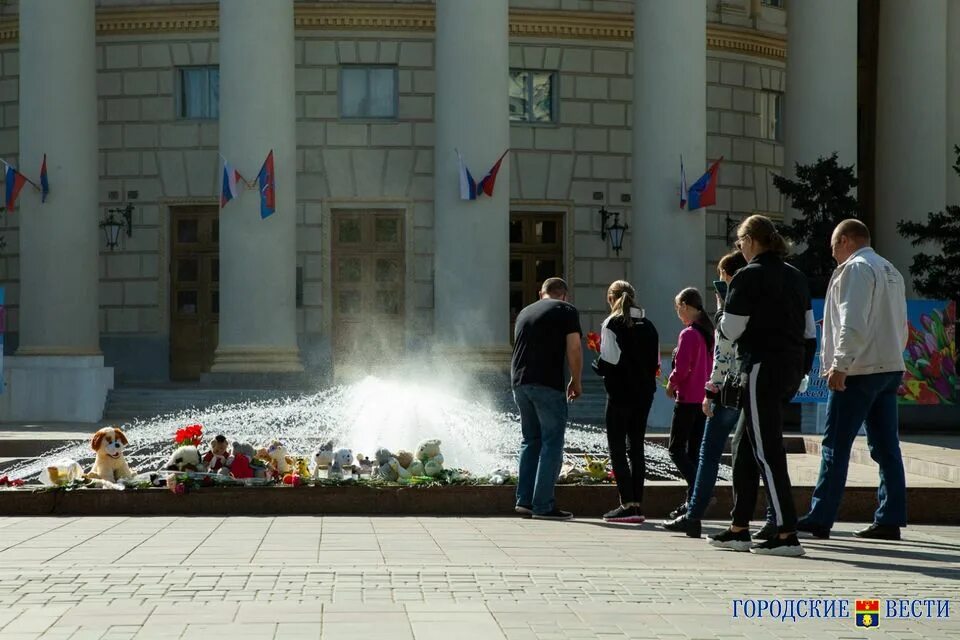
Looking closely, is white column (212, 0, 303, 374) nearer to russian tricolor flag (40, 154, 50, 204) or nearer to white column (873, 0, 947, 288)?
russian tricolor flag (40, 154, 50, 204)

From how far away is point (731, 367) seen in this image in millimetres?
10922

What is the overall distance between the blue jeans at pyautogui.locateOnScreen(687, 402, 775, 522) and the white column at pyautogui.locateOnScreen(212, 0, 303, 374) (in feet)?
56.6

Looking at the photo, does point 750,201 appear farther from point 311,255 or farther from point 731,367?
point 731,367

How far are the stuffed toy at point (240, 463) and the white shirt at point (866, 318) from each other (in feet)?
15.6

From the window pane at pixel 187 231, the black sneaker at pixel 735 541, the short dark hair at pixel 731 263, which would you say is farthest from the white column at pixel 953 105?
the black sneaker at pixel 735 541

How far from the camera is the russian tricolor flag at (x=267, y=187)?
28.1 m

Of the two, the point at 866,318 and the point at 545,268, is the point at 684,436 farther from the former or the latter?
the point at 545,268

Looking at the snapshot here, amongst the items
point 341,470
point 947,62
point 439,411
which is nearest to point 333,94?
point 947,62

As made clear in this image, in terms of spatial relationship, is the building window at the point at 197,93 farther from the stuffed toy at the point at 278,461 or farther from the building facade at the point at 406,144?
the stuffed toy at the point at 278,461

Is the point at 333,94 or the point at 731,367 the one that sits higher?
the point at 333,94

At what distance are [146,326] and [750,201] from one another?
44.0ft

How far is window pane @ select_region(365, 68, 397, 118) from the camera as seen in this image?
3484 centimetres

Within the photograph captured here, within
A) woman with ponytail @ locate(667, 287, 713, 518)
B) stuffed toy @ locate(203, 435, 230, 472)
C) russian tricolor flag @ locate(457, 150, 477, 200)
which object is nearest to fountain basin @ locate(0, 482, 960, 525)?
stuffed toy @ locate(203, 435, 230, 472)

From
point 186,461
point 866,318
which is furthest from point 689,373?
point 186,461
